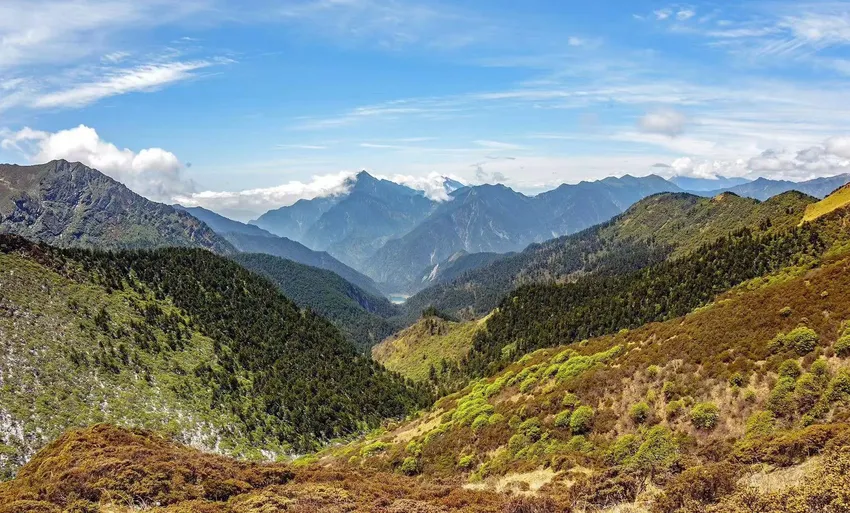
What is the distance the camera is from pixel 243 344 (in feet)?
455

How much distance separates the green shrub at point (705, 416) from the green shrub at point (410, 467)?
27.8 metres

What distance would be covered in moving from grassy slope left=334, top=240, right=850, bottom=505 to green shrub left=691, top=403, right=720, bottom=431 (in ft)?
1.39

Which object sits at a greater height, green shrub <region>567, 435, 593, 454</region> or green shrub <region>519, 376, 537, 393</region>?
green shrub <region>519, 376, 537, 393</region>

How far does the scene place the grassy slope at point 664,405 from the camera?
90.9 feet

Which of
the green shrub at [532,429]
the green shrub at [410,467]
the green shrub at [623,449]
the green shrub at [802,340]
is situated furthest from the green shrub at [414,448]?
the green shrub at [802,340]

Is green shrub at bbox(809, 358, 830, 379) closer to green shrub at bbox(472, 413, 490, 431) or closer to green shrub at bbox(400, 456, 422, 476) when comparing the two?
green shrub at bbox(472, 413, 490, 431)

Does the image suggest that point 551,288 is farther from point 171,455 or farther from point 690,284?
point 171,455

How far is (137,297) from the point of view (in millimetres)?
129500

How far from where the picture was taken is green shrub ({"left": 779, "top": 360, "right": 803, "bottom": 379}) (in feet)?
108

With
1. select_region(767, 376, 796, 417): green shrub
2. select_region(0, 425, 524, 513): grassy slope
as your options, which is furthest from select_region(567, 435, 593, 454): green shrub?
select_region(767, 376, 796, 417): green shrub

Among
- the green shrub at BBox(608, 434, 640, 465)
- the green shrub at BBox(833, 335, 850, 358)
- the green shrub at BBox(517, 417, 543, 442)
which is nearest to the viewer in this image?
the green shrub at BBox(833, 335, 850, 358)

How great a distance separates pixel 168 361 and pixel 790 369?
11833 centimetres

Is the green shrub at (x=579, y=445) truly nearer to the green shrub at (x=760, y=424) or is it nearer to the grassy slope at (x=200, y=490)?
the green shrub at (x=760, y=424)

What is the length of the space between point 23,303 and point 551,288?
17002 cm
